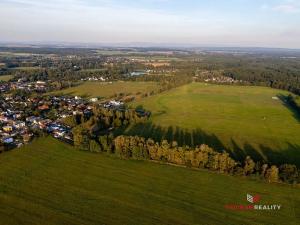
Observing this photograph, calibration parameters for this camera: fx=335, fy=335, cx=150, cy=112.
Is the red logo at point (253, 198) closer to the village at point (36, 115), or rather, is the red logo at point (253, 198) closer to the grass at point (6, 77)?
the village at point (36, 115)

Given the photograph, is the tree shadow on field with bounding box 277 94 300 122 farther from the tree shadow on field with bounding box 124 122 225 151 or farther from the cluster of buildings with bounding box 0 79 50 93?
the cluster of buildings with bounding box 0 79 50 93

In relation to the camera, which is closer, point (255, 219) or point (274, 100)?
point (255, 219)

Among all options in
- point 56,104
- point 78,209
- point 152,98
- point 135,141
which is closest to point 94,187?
point 78,209

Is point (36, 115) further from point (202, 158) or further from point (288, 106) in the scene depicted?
point (288, 106)

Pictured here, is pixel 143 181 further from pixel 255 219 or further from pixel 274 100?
pixel 274 100

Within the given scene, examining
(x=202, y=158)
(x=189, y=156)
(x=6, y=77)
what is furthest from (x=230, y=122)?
(x=6, y=77)
